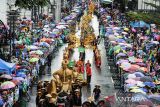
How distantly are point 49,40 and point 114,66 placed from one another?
6040 millimetres

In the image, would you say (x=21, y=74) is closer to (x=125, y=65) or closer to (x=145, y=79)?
(x=145, y=79)

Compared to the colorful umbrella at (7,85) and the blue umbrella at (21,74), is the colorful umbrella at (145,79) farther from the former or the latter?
the colorful umbrella at (7,85)

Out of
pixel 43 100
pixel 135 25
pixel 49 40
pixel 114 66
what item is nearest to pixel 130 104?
pixel 43 100

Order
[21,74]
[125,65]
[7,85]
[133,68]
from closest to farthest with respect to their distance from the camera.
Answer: [7,85] → [21,74] → [133,68] → [125,65]

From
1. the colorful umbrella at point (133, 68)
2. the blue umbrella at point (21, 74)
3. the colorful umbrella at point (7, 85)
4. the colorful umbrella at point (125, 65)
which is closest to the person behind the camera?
the colorful umbrella at point (7, 85)

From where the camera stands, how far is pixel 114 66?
37219 millimetres

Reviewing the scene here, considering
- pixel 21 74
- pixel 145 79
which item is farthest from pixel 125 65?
pixel 21 74

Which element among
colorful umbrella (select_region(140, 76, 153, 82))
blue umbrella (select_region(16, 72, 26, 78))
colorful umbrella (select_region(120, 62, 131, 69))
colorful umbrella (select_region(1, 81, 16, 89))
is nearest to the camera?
colorful umbrella (select_region(1, 81, 16, 89))

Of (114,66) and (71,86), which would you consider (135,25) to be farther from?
(71,86)

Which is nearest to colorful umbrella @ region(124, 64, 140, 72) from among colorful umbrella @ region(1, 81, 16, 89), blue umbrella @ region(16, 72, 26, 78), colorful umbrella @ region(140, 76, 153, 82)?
colorful umbrella @ region(140, 76, 153, 82)

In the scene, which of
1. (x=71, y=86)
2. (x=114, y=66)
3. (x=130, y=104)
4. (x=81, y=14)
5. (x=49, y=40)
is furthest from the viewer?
(x=81, y=14)

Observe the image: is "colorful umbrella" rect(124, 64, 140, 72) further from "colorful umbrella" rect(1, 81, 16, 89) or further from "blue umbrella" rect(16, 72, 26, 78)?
"colorful umbrella" rect(1, 81, 16, 89)

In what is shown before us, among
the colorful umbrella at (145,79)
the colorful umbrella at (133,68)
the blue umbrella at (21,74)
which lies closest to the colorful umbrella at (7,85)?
the blue umbrella at (21,74)

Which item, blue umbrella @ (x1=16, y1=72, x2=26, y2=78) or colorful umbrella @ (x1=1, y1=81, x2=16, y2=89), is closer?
colorful umbrella @ (x1=1, y1=81, x2=16, y2=89)
